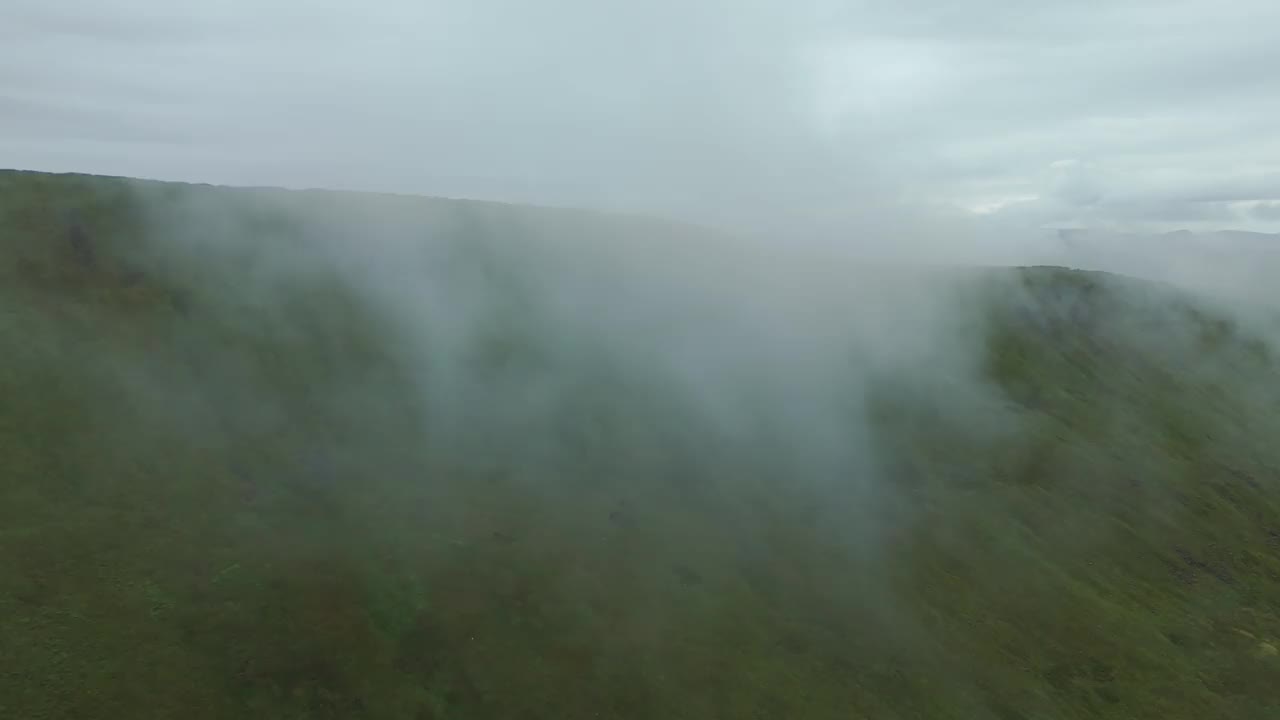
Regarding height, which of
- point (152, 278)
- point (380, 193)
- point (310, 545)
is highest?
point (380, 193)

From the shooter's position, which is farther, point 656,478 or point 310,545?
point 656,478

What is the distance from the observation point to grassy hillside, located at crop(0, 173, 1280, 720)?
60.0 m

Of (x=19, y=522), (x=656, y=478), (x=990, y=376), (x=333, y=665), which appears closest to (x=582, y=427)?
(x=656, y=478)

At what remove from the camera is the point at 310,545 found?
222 ft

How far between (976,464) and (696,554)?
59.7 m

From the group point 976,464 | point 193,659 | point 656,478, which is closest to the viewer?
point 193,659

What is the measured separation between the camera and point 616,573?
77.8m

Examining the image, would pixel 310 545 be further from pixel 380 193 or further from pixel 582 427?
pixel 380 193

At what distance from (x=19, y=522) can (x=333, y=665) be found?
1025 inches

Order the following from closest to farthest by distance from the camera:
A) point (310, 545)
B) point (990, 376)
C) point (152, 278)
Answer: point (310, 545)
point (152, 278)
point (990, 376)

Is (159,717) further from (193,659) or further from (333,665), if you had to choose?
(333,665)

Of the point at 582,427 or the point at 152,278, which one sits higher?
the point at 152,278

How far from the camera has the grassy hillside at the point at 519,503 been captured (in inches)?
2361

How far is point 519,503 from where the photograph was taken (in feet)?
272
